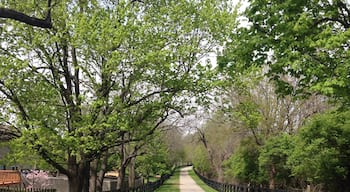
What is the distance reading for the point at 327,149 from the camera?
57.6ft

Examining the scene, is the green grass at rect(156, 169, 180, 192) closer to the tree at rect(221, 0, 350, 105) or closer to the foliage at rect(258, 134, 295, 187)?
the foliage at rect(258, 134, 295, 187)

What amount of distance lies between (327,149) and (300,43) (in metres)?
8.42

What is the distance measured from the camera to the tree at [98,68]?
13.1 metres

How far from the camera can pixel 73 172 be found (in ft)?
51.4

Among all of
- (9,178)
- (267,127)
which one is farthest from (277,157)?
(9,178)

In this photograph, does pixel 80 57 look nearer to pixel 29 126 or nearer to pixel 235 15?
pixel 29 126

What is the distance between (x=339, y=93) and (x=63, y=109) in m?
8.86

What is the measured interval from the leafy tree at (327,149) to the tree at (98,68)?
19.4ft

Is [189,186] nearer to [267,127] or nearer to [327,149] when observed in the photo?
[267,127]

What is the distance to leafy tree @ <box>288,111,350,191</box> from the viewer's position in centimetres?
1755

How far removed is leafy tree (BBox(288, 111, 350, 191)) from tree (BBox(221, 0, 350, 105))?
5964 mm

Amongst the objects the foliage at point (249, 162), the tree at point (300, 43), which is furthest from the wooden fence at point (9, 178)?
the tree at point (300, 43)

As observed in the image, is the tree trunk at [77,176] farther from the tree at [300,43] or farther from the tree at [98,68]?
the tree at [300,43]

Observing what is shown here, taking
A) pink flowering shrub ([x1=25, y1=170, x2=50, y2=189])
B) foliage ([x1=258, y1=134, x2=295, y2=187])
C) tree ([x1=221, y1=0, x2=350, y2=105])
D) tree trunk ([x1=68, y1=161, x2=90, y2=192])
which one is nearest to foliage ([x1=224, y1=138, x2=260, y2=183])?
foliage ([x1=258, y1=134, x2=295, y2=187])
